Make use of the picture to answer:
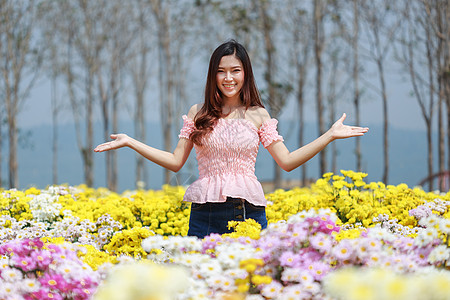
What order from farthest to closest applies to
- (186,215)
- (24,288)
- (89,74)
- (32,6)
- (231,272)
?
(89,74), (32,6), (186,215), (24,288), (231,272)

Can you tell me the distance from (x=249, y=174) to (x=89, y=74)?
41.4 feet

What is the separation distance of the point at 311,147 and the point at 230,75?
658 mm

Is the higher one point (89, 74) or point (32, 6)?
point (32, 6)

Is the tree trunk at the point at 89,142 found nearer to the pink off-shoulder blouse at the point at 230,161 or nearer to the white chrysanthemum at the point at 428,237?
the pink off-shoulder blouse at the point at 230,161

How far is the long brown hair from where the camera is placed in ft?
9.78

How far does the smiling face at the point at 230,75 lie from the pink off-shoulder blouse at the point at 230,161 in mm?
192

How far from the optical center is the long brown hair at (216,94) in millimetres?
2980

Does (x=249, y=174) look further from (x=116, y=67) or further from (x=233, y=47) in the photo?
(x=116, y=67)

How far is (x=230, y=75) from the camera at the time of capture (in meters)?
3.03

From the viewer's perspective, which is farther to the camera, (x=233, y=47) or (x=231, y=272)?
(x=233, y=47)

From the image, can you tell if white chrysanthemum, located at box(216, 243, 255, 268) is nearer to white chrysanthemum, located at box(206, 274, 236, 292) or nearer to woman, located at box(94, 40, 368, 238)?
→ white chrysanthemum, located at box(206, 274, 236, 292)

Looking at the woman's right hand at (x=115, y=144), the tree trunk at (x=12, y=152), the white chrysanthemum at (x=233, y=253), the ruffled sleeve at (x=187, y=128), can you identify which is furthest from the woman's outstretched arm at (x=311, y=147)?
the tree trunk at (x=12, y=152)

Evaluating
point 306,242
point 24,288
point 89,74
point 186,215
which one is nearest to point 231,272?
point 306,242

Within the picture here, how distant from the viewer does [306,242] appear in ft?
6.45
